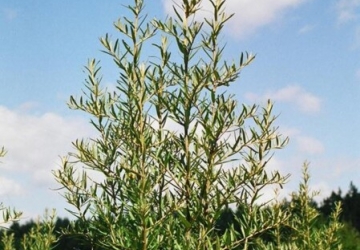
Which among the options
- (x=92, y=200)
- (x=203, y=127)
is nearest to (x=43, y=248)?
(x=92, y=200)

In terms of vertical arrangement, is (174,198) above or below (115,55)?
below

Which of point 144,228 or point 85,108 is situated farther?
point 85,108

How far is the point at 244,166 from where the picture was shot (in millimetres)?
4281

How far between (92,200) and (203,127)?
1054 mm

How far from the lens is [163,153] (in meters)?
4.14

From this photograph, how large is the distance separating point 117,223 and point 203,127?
83cm

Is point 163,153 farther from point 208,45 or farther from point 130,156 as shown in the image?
point 208,45

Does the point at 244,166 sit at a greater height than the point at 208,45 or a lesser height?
lesser

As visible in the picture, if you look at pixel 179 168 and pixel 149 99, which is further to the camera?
pixel 149 99

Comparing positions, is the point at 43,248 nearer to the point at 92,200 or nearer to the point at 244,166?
the point at 92,200

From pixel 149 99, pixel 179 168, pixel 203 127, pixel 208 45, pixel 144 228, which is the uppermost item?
pixel 208 45

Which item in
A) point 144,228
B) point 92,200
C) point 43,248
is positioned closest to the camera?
point 144,228

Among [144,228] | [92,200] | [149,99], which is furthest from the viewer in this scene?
[92,200]

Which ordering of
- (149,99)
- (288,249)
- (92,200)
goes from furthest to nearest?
1. (288,249)
2. (92,200)
3. (149,99)
